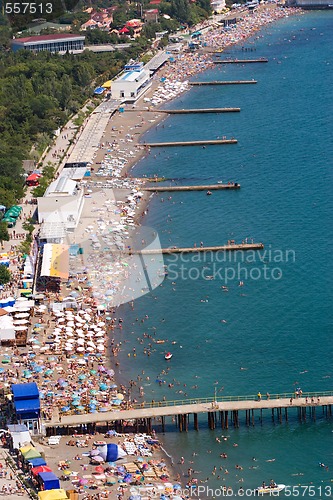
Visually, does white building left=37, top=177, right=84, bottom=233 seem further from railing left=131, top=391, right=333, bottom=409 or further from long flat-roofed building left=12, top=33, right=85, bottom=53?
long flat-roofed building left=12, top=33, right=85, bottom=53

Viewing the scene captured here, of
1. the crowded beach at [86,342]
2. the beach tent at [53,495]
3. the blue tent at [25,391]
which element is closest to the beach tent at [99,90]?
the crowded beach at [86,342]

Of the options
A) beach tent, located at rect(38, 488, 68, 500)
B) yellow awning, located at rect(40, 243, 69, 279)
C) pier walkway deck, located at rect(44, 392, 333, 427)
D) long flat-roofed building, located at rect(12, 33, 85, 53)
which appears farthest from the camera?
long flat-roofed building, located at rect(12, 33, 85, 53)

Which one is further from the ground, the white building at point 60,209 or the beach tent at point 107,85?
the beach tent at point 107,85

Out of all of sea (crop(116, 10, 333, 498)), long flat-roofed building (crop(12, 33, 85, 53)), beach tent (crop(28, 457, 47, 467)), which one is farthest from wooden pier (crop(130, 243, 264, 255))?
long flat-roofed building (crop(12, 33, 85, 53))

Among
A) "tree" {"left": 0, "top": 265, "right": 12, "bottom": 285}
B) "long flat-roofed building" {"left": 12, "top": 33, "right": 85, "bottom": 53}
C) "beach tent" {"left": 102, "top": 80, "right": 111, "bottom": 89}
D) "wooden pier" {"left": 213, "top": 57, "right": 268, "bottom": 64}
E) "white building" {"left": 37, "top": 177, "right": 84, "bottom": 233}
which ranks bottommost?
"tree" {"left": 0, "top": 265, "right": 12, "bottom": 285}

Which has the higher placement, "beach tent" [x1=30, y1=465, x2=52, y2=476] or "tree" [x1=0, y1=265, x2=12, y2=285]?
"tree" [x1=0, y1=265, x2=12, y2=285]

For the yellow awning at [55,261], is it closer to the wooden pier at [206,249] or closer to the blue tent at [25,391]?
the wooden pier at [206,249]

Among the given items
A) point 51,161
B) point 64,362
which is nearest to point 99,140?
point 51,161
